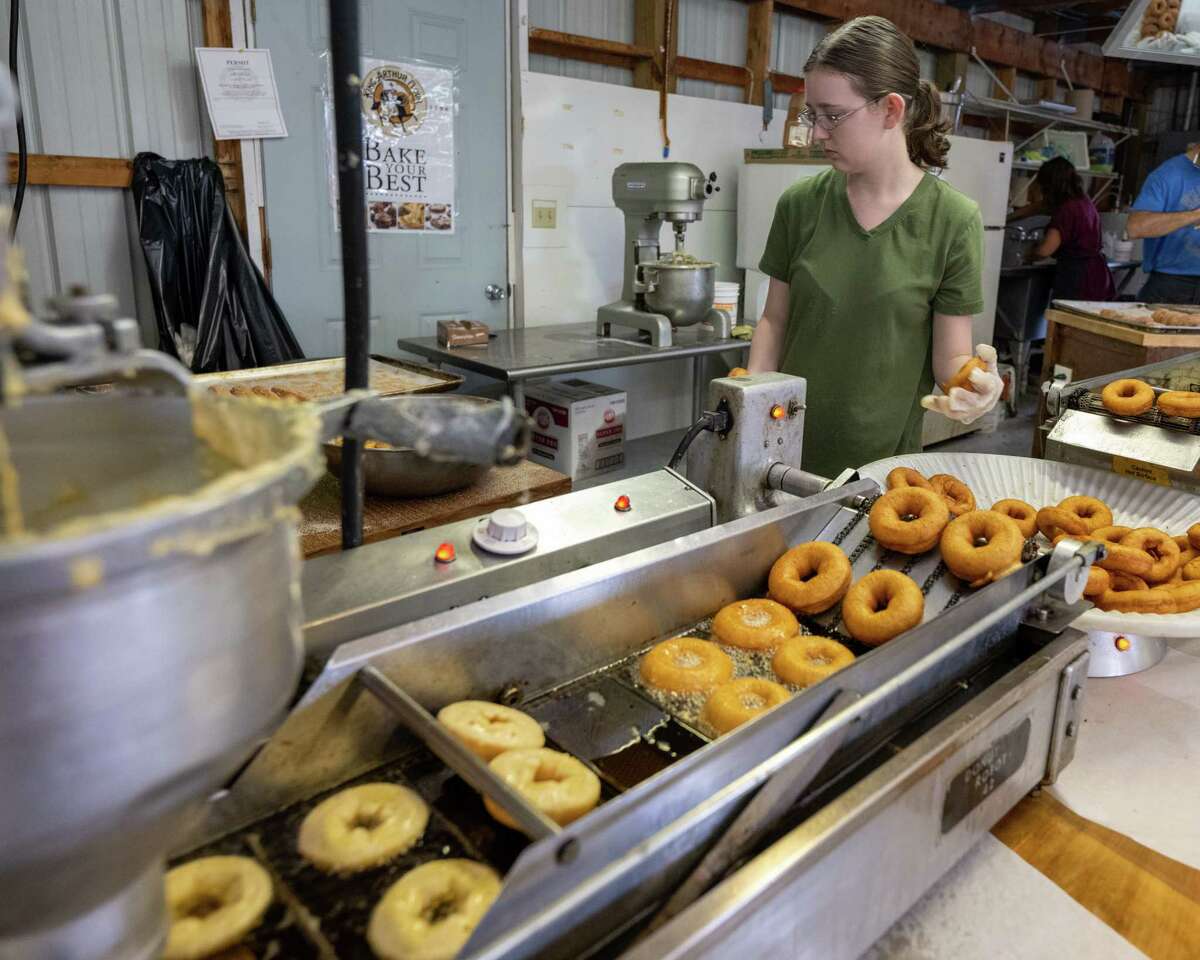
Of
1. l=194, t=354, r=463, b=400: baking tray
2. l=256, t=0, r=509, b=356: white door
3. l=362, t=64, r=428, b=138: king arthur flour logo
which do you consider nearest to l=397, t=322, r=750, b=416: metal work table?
l=256, t=0, r=509, b=356: white door

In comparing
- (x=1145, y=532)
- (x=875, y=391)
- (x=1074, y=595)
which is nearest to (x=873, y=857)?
(x=1074, y=595)

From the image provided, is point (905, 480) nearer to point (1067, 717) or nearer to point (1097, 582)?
point (1097, 582)

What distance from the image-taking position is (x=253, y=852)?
2.64 feet

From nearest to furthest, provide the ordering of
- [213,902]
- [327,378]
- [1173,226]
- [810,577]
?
1. [213,902]
2. [810,577]
3. [327,378]
4. [1173,226]

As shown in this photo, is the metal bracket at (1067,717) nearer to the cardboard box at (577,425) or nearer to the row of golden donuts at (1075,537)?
the row of golden donuts at (1075,537)

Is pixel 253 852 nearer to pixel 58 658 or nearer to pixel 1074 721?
pixel 58 658

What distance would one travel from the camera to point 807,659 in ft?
3.69

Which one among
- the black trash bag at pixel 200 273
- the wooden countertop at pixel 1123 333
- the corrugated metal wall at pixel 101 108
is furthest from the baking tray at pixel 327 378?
the wooden countertop at pixel 1123 333

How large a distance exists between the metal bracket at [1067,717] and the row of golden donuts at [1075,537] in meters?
0.18

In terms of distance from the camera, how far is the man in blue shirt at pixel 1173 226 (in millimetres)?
4203

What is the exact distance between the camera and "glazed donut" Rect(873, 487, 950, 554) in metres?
1.35

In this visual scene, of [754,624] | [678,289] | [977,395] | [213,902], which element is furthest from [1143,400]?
[678,289]

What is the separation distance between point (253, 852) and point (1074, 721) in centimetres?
102

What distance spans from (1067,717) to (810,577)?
15.2 inches
